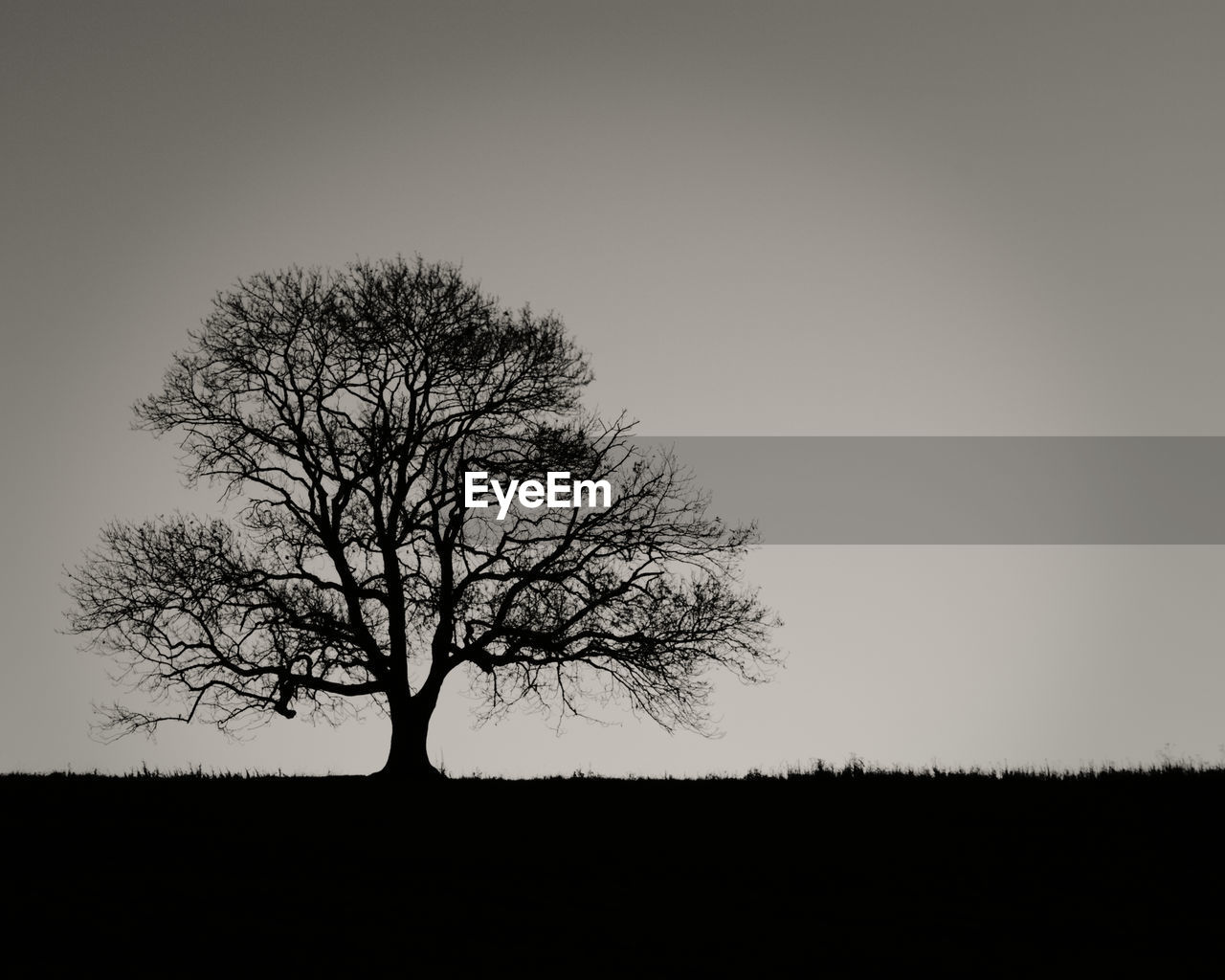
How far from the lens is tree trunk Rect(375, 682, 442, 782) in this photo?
24.8 metres

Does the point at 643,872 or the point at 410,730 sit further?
the point at 410,730

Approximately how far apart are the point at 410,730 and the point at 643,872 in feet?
44.8

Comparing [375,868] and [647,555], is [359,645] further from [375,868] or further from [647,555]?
[375,868]

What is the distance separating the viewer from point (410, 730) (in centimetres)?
2495

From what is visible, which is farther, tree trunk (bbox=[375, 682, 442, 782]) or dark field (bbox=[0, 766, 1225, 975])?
tree trunk (bbox=[375, 682, 442, 782])

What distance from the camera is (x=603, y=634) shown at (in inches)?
988

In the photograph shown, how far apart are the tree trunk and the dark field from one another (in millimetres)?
6966

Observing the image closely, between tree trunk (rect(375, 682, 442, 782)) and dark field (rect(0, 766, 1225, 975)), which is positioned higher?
tree trunk (rect(375, 682, 442, 782))

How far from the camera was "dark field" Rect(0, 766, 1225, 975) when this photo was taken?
9.42 metres

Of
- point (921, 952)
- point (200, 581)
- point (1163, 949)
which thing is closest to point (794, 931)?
point (921, 952)

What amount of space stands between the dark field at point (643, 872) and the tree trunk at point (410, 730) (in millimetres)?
6966

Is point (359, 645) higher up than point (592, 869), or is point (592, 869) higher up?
Answer: point (359, 645)

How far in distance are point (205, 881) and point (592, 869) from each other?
3484mm

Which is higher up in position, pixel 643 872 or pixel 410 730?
pixel 410 730
